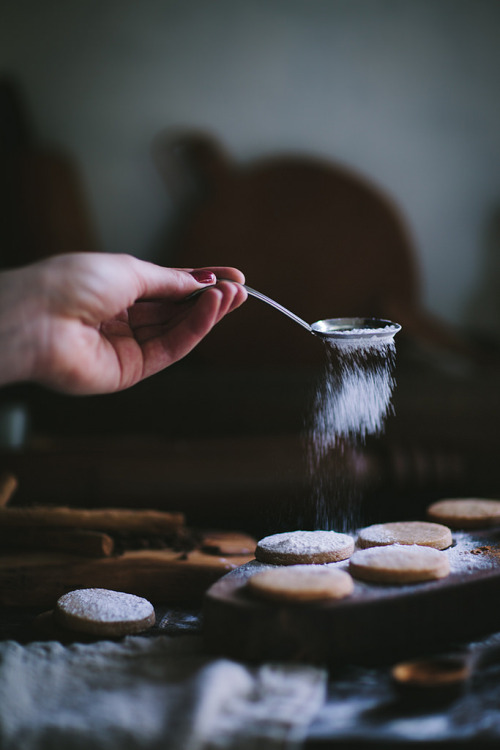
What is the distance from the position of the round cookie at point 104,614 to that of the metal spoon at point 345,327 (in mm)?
469

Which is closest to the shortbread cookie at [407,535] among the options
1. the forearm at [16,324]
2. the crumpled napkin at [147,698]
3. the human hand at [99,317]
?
the crumpled napkin at [147,698]

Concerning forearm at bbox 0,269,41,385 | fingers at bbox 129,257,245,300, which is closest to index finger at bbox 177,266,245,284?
fingers at bbox 129,257,245,300

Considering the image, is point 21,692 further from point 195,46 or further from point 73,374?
point 195,46

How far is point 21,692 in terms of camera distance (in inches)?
27.7

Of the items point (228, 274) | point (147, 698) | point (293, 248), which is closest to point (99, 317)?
point (228, 274)

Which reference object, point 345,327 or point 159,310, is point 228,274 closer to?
point 159,310

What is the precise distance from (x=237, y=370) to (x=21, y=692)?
1.92m

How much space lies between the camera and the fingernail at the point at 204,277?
1.12 m

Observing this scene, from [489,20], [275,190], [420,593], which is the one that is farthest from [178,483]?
[489,20]

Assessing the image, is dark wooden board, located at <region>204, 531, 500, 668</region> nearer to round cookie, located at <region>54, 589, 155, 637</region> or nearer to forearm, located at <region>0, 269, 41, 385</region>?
round cookie, located at <region>54, 589, 155, 637</region>

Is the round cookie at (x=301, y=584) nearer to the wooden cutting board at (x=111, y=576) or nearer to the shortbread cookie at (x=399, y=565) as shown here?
the shortbread cookie at (x=399, y=565)

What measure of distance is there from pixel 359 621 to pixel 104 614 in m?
0.31

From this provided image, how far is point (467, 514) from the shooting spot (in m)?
1.11

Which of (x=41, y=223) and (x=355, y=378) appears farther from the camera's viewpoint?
(x=41, y=223)
